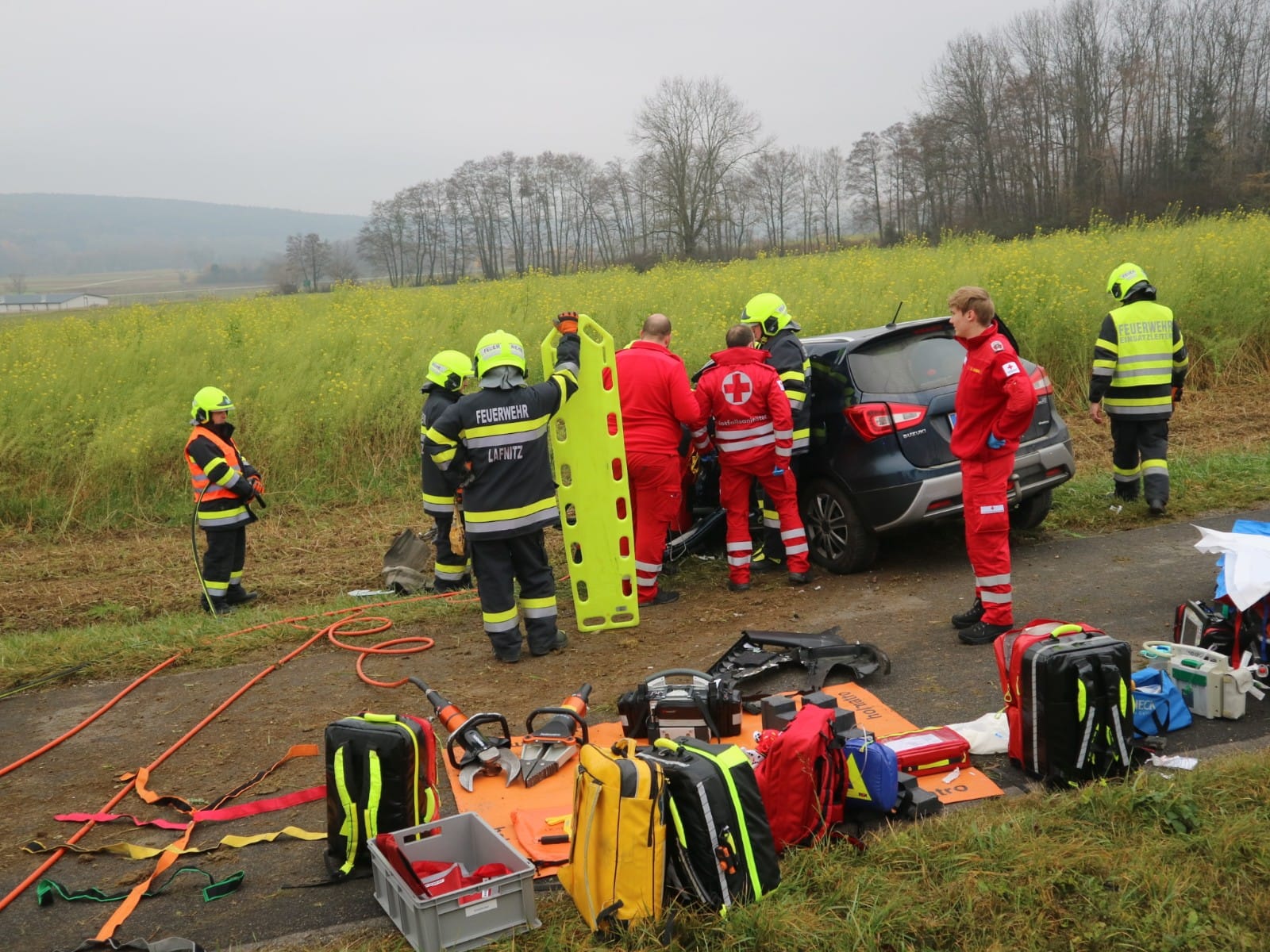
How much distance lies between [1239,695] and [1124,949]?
1915mm

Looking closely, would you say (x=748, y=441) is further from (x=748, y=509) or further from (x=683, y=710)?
(x=683, y=710)

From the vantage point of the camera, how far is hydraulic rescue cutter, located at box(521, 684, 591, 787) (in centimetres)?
432

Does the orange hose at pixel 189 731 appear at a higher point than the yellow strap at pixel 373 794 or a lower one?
A: lower

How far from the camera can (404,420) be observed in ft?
40.3

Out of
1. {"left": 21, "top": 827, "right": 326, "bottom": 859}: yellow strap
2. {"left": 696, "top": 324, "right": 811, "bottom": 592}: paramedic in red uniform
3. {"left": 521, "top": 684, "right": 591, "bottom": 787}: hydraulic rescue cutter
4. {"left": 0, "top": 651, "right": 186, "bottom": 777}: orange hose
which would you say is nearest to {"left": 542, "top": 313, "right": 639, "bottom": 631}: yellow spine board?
{"left": 696, "top": 324, "right": 811, "bottom": 592}: paramedic in red uniform

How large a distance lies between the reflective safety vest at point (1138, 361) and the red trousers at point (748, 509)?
2.84 metres

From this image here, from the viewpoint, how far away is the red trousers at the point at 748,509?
7102 mm

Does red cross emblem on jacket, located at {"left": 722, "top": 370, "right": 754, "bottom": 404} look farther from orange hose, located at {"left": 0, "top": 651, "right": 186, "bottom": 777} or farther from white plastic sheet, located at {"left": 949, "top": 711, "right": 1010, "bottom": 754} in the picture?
orange hose, located at {"left": 0, "top": 651, "right": 186, "bottom": 777}

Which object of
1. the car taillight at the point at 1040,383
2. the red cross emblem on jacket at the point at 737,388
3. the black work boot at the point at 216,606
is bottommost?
the black work boot at the point at 216,606

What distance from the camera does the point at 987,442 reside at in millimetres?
5578

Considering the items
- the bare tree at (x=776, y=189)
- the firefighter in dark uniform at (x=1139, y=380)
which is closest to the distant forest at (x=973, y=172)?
the bare tree at (x=776, y=189)

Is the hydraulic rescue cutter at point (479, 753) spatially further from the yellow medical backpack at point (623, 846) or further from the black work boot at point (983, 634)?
the black work boot at point (983, 634)

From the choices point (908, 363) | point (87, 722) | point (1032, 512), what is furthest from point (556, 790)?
point (1032, 512)

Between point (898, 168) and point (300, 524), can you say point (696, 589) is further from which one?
point (898, 168)
